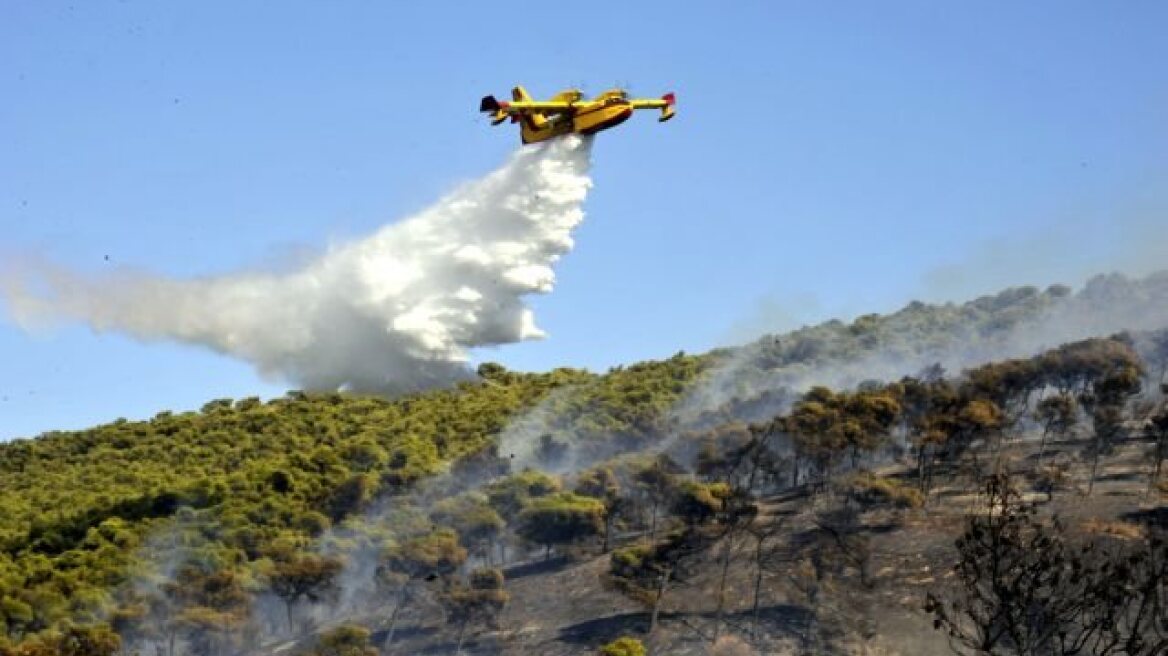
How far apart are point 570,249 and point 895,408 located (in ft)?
97.3

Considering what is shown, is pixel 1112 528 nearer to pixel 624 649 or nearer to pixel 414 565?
pixel 624 649

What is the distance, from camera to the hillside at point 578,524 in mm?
85312

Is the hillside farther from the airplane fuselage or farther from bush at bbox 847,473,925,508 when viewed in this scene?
the airplane fuselage

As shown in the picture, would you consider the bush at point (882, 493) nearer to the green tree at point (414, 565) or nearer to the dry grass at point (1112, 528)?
the dry grass at point (1112, 528)

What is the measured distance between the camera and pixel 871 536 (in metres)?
91.5

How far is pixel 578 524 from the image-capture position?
10094cm

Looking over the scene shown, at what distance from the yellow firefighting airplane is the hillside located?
25996 millimetres

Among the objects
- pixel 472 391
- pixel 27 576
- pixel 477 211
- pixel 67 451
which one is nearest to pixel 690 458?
pixel 477 211

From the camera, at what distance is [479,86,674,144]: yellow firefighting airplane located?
76125mm

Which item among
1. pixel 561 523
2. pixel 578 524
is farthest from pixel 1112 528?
pixel 561 523

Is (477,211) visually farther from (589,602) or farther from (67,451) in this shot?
(67,451)

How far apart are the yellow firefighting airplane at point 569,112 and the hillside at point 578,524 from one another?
2600 centimetres

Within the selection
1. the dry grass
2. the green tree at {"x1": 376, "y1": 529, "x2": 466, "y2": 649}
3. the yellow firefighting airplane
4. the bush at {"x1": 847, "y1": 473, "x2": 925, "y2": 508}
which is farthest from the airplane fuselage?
the dry grass

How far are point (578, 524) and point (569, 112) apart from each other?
3459cm
